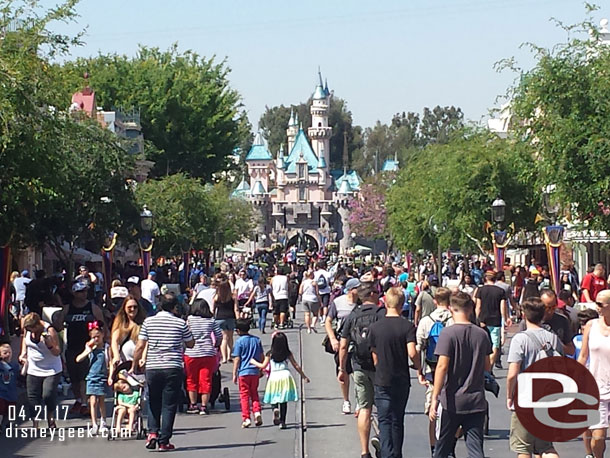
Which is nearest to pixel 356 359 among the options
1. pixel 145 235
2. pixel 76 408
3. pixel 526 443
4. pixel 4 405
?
pixel 526 443

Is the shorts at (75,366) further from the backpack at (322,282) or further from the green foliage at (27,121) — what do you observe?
the backpack at (322,282)

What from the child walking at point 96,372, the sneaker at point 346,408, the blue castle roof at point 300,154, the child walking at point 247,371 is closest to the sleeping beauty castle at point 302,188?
the blue castle roof at point 300,154

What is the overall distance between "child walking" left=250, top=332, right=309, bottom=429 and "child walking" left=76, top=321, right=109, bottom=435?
1762 millimetres

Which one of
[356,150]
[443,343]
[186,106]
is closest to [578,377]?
[443,343]

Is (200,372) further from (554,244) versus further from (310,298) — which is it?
(310,298)

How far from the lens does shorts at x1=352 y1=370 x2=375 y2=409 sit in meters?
12.3

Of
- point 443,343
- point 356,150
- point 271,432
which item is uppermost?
point 356,150

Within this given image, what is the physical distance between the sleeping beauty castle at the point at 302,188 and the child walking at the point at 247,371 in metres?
140

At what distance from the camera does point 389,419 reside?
11.1 meters

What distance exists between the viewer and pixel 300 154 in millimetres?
156125

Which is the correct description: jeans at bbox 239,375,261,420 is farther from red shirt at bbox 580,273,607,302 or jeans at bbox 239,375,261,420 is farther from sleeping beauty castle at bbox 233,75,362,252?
sleeping beauty castle at bbox 233,75,362,252

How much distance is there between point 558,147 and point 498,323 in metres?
5.83

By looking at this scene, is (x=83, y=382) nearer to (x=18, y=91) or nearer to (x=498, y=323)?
(x=18, y=91)

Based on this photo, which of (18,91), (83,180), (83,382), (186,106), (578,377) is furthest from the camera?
(186,106)
